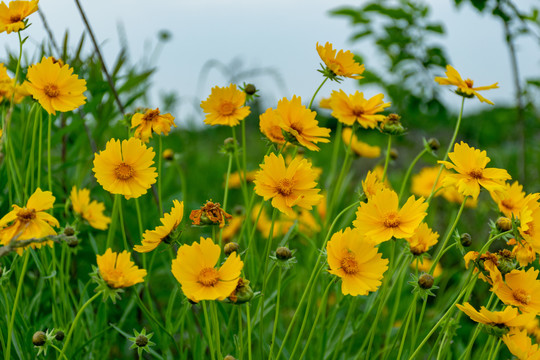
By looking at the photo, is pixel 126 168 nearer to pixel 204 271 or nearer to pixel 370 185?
pixel 204 271

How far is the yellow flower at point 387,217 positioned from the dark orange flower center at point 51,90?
0.44 metres

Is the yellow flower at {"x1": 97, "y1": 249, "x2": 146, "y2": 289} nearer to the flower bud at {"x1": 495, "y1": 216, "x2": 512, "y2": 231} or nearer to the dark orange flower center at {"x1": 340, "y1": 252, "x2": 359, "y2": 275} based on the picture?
the dark orange flower center at {"x1": 340, "y1": 252, "x2": 359, "y2": 275}

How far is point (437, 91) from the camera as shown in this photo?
1.62 metres

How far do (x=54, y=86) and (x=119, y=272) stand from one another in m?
0.28

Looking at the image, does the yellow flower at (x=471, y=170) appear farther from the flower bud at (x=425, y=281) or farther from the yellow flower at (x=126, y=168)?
the yellow flower at (x=126, y=168)

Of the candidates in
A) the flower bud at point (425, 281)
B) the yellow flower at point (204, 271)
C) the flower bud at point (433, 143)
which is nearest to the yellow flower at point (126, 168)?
the yellow flower at point (204, 271)

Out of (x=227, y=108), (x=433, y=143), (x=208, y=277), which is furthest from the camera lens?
(x=433, y=143)

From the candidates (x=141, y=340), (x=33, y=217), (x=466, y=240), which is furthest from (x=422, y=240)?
(x=33, y=217)

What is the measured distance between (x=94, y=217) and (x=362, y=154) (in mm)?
604

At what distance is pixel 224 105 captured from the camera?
0.82 meters

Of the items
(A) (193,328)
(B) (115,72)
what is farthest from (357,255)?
(B) (115,72)

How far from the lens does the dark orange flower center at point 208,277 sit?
0.60 meters

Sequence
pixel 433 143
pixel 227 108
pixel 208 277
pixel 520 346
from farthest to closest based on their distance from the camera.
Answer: pixel 433 143, pixel 227 108, pixel 520 346, pixel 208 277

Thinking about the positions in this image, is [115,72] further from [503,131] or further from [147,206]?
[503,131]
